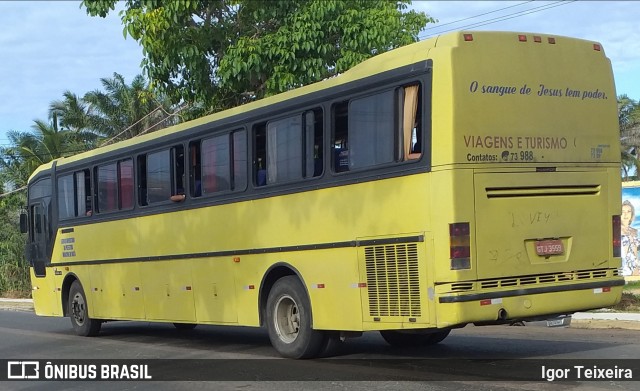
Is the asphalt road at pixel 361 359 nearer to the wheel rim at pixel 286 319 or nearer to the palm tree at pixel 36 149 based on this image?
the wheel rim at pixel 286 319

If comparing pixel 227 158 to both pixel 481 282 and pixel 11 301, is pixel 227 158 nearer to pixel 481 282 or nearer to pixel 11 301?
pixel 481 282

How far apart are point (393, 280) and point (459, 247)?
0.97 m

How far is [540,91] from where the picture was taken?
930 centimetres

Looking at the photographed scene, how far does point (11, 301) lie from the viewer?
106ft

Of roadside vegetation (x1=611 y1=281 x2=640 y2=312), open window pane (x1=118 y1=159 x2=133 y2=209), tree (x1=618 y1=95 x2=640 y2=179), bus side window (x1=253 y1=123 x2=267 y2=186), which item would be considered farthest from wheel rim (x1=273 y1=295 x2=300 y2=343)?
tree (x1=618 y1=95 x2=640 y2=179)

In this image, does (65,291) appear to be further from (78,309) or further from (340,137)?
(340,137)

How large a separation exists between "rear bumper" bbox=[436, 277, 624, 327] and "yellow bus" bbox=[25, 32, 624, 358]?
0.05ft

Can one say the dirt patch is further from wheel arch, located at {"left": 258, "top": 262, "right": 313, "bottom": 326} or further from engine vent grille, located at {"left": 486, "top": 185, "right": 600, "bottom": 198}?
wheel arch, located at {"left": 258, "top": 262, "right": 313, "bottom": 326}

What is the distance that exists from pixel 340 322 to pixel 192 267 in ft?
12.2

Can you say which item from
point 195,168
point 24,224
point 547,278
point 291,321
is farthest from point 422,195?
point 24,224

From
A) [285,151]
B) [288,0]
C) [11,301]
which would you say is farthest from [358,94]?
[11,301]

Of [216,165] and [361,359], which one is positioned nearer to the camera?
[361,359]

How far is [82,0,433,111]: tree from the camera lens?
15.9 metres

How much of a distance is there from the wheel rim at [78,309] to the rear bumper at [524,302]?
9.72m
